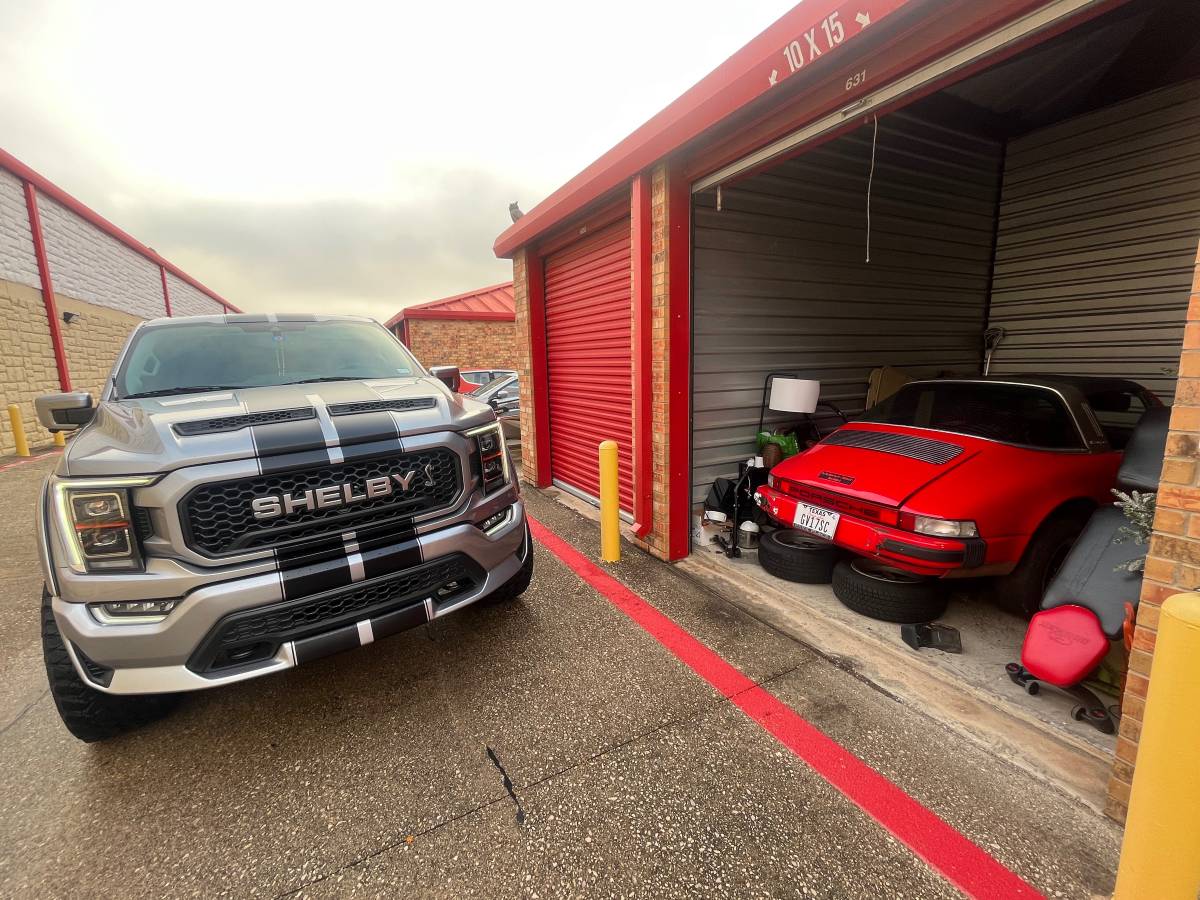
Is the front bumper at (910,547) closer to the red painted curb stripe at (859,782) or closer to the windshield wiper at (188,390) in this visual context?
the red painted curb stripe at (859,782)

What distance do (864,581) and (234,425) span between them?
3.30 metres

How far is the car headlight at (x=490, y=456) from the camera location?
2359mm

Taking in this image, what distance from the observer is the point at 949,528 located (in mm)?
2504

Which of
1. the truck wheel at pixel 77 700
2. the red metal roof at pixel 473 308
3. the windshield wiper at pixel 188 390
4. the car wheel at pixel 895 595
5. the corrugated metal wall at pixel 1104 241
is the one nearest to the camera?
the truck wheel at pixel 77 700

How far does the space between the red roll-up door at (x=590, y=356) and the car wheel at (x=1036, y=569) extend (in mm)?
2690

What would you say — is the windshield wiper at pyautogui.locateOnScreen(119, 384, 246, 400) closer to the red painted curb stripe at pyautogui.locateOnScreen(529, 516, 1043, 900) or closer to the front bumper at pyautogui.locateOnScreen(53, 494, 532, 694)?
the front bumper at pyautogui.locateOnScreen(53, 494, 532, 694)

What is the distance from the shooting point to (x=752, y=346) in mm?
4297

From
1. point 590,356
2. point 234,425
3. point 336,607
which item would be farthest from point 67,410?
point 590,356

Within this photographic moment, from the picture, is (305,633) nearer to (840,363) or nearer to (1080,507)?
(1080,507)

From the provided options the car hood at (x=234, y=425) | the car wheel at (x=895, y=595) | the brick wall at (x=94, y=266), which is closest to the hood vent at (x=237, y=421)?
the car hood at (x=234, y=425)

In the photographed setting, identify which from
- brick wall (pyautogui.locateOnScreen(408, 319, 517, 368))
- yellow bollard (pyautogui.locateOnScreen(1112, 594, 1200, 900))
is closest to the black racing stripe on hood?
yellow bollard (pyautogui.locateOnScreen(1112, 594, 1200, 900))

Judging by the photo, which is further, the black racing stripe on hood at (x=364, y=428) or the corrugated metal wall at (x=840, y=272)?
the corrugated metal wall at (x=840, y=272)

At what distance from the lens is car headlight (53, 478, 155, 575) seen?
1665mm

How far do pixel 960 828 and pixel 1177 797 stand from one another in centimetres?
69
